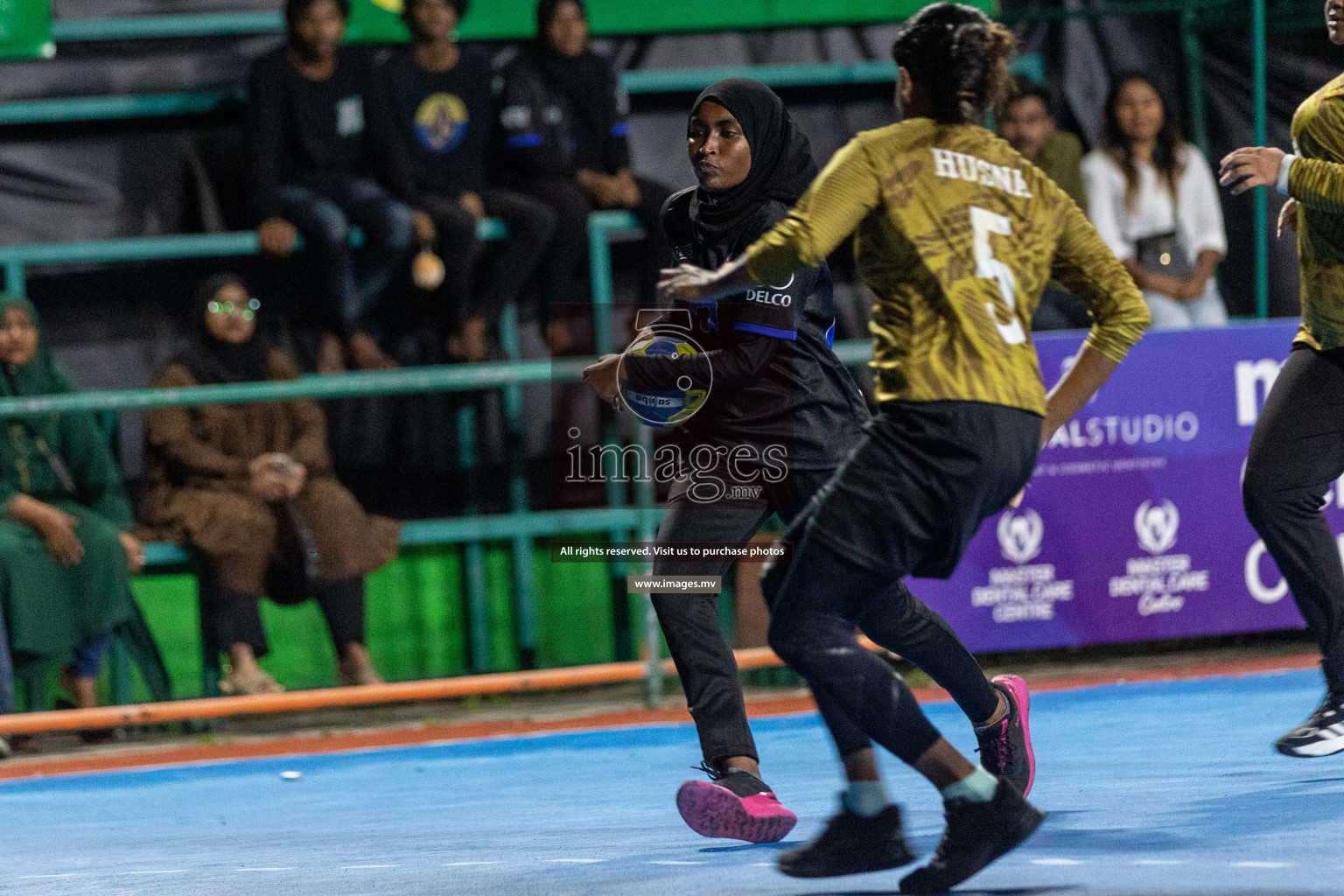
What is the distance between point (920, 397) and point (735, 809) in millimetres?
1315

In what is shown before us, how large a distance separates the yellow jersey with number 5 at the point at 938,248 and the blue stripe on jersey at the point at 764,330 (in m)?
0.76

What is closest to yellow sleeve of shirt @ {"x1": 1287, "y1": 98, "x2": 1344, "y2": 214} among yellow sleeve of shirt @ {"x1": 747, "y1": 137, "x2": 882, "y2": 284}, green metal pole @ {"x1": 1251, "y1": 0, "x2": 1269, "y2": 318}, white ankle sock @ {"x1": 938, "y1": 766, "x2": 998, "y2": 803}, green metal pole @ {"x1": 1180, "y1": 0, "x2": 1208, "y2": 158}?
yellow sleeve of shirt @ {"x1": 747, "y1": 137, "x2": 882, "y2": 284}

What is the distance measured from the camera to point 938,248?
Answer: 361cm

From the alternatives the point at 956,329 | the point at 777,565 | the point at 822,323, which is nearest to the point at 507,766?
the point at 822,323

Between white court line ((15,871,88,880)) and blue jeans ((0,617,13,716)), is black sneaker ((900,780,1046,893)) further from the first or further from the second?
blue jeans ((0,617,13,716))

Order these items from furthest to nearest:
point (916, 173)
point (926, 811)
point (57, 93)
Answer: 1. point (57, 93)
2. point (926, 811)
3. point (916, 173)

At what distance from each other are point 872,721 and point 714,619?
109cm

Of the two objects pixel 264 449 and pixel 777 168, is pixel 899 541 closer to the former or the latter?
pixel 777 168

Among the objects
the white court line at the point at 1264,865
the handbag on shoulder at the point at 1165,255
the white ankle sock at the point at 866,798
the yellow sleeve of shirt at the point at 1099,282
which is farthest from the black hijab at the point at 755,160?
the handbag on shoulder at the point at 1165,255

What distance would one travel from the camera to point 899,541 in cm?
362

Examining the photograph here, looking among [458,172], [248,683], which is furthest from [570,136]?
[248,683]

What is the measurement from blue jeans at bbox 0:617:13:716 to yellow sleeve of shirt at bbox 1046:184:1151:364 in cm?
521

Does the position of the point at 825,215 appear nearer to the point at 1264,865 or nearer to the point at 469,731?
the point at 1264,865

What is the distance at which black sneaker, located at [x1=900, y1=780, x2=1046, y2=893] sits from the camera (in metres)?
3.56
